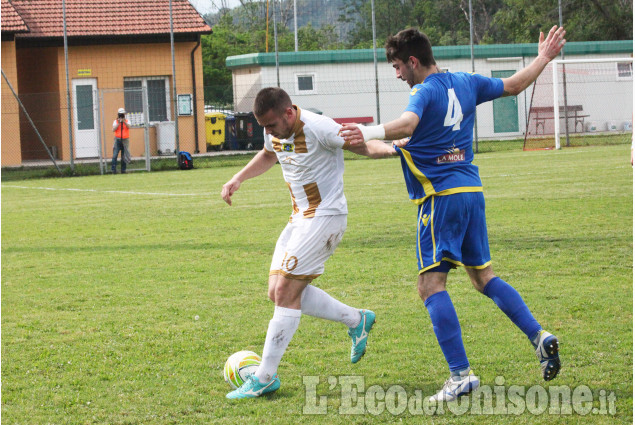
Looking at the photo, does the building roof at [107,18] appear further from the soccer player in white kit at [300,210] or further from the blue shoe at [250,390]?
the blue shoe at [250,390]

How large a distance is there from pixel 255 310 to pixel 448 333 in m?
2.39

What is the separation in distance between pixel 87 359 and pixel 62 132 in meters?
24.1

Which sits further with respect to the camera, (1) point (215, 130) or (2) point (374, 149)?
(1) point (215, 130)

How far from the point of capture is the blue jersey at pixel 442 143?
453cm

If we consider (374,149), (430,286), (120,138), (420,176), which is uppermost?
(120,138)

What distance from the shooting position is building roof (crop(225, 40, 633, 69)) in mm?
32719

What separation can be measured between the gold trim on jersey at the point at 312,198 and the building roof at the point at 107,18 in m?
25.2

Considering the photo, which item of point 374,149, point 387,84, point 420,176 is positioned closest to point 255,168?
point 374,149

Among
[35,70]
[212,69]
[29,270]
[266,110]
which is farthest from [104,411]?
[212,69]

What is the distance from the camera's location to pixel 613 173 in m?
16.8

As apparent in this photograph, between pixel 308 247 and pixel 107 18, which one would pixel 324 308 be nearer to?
pixel 308 247

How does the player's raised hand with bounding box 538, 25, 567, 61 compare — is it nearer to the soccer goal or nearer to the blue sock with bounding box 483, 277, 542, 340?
the blue sock with bounding box 483, 277, 542, 340

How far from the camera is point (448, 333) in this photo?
14.6 feet

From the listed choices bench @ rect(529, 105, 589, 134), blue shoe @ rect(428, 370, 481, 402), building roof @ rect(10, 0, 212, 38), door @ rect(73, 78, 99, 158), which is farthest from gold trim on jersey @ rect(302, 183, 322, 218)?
building roof @ rect(10, 0, 212, 38)
